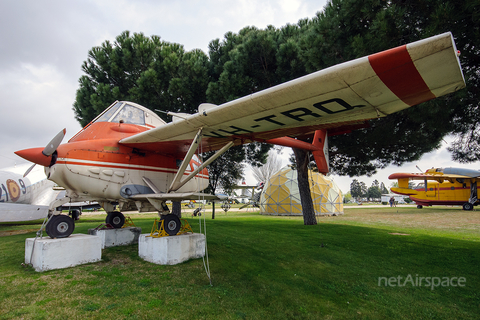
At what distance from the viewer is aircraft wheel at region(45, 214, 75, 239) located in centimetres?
527

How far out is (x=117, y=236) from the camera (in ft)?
24.3

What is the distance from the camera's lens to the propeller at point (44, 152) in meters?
5.10

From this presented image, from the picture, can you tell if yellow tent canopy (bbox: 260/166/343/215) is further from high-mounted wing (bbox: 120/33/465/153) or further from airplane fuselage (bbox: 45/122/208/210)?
high-mounted wing (bbox: 120/33/465/153)

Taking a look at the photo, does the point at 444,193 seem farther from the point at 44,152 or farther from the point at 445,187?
the point at 44,152

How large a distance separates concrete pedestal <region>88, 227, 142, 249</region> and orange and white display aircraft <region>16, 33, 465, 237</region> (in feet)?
2.15

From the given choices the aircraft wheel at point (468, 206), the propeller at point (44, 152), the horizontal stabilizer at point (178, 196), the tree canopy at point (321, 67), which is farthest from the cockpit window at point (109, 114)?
the aircraft wheel at point (468, 206)

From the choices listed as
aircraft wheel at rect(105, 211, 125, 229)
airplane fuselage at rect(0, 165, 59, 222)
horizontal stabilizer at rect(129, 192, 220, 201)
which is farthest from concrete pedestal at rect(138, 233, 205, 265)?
airplane fuselage at rect(0, 165, 59, 222)

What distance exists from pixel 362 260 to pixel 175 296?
5.13 meters

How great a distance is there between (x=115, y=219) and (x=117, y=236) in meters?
0.85

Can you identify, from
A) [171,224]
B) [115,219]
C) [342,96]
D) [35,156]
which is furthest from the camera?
[115,219]

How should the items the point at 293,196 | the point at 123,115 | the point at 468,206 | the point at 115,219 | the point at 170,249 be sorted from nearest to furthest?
1. the point at 170,249
2. the point at 123,115
3. the point at 115,219
4. the point at 293,196
5. the point at 468,206

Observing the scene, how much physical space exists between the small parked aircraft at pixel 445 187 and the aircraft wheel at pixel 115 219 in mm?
26997

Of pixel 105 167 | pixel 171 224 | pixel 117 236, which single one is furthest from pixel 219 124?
pixel 117 236

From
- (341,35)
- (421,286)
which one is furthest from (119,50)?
(421,286)
